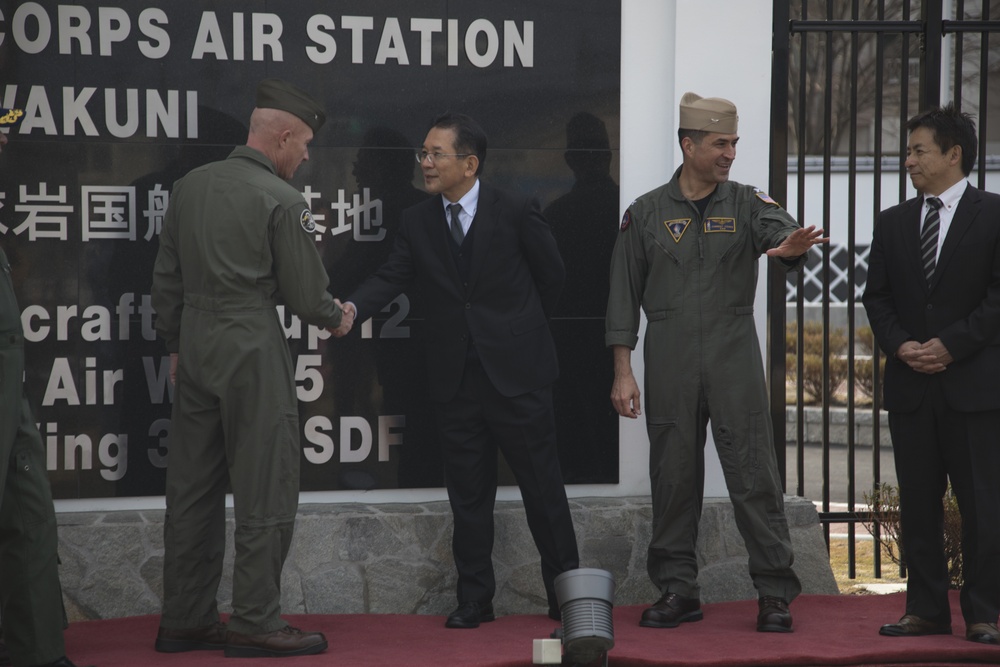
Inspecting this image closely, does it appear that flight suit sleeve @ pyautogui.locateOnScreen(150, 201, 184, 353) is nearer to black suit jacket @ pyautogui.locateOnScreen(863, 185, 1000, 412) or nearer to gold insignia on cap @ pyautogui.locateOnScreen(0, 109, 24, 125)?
gold insignia on cap @ pyautogui.locateOnScreen(0, 109, 24, 125)

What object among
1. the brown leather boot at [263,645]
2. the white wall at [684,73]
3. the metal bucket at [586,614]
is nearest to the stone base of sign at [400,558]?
the white wall at [684,73]

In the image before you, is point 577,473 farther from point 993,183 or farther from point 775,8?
point 993,183

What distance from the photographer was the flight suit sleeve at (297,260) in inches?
170

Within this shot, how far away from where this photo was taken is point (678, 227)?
4895mm

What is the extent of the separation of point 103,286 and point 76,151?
58 cm

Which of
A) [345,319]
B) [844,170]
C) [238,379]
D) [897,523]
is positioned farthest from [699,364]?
[844,170]

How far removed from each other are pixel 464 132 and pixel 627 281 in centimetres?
91

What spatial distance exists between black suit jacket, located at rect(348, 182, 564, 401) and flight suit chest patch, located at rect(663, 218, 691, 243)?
48 centimetres

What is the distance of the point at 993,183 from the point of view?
725 inches

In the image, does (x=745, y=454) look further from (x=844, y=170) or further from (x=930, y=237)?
(x=844, y=170)

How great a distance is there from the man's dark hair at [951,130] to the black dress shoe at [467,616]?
2.58m

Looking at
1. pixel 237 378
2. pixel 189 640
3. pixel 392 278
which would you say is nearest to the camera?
pixel 237 378

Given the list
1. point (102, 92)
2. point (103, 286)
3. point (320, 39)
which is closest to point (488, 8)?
point (320, 39)

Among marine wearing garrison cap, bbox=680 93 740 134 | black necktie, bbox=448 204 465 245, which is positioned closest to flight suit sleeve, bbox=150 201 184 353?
black necktie, bbox=448 204 465 245
